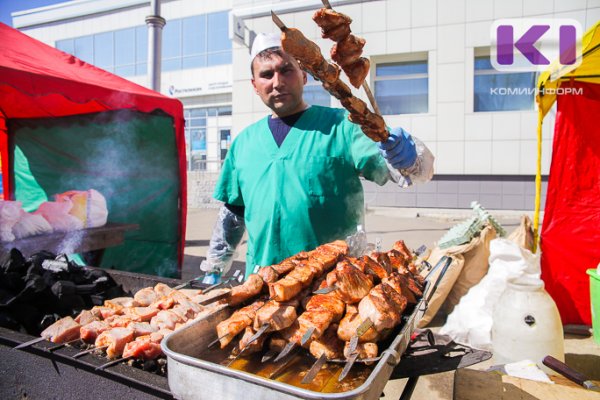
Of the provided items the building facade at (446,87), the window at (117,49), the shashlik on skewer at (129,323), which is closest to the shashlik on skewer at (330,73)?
the shashlik on skewer at (129,323)

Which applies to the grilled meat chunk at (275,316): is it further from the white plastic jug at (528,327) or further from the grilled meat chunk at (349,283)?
the white plastic jug at (528,327)

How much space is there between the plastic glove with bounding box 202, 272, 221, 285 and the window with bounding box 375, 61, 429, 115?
493 inches

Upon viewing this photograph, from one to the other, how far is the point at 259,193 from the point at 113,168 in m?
4.61

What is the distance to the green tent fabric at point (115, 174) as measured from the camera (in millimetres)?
6309

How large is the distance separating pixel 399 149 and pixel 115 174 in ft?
18.6

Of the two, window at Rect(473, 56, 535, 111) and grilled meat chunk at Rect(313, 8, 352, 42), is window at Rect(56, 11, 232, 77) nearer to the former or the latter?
window at Rect(473, 56, 535, 111)

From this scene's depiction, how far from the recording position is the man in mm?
2791

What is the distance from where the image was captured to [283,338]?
1601mm

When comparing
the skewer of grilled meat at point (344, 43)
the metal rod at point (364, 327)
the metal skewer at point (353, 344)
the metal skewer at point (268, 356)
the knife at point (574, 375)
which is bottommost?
the knife at point (574, 375)

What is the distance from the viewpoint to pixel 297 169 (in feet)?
9.26

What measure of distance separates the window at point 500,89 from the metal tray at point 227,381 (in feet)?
47.3

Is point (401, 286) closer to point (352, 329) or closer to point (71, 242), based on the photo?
point (352, 329)

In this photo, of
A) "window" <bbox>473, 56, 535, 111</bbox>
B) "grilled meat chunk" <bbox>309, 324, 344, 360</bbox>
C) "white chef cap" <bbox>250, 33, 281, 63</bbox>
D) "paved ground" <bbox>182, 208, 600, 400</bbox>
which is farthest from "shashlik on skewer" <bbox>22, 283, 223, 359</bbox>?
"window" <bbox>473, 56, 535, 111</bbox>

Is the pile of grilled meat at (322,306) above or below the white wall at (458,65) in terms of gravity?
below
